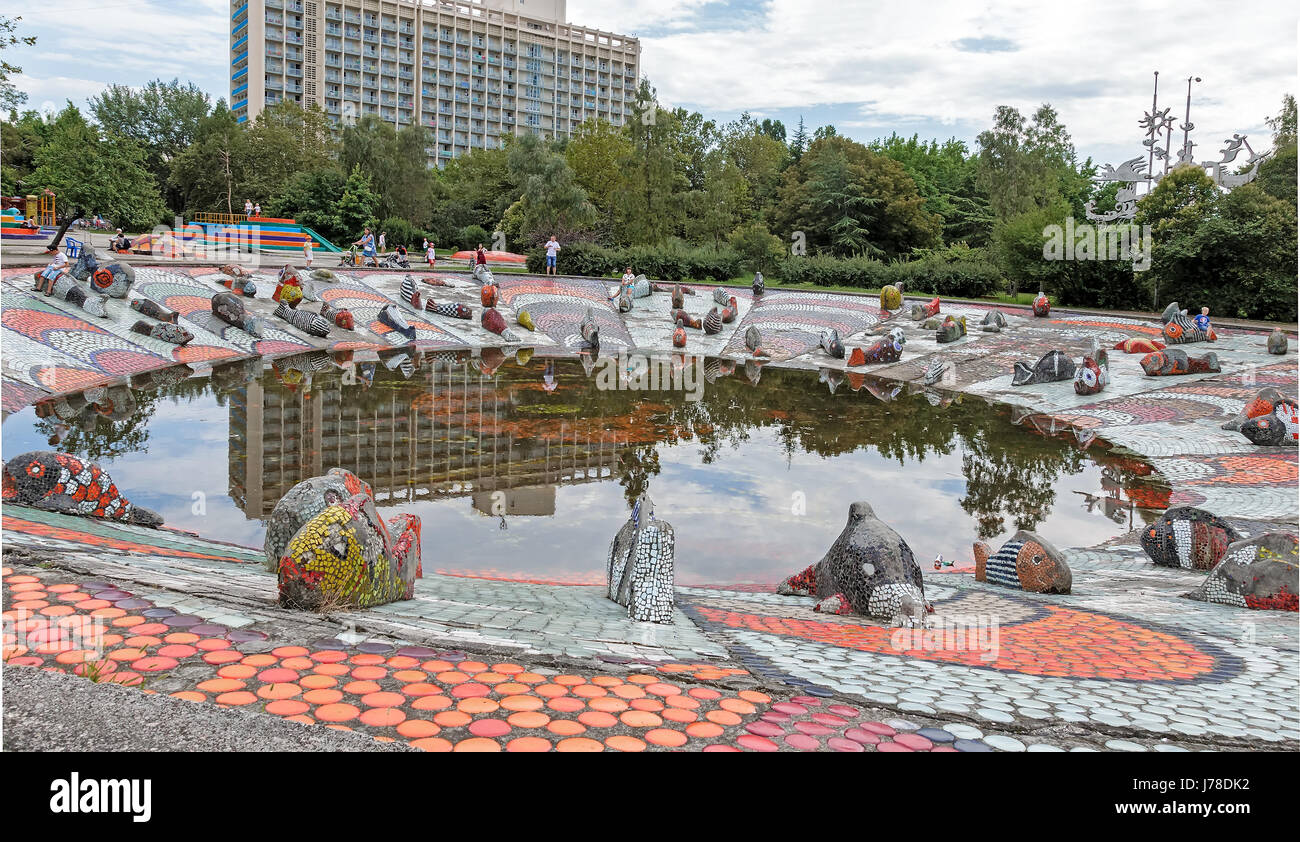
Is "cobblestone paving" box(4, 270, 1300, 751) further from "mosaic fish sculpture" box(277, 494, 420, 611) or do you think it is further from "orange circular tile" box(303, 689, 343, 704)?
"mosaic fish sculpture" box(277, 494, 420, 611)

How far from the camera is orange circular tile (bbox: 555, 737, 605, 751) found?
404cm

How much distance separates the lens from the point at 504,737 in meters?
4.12

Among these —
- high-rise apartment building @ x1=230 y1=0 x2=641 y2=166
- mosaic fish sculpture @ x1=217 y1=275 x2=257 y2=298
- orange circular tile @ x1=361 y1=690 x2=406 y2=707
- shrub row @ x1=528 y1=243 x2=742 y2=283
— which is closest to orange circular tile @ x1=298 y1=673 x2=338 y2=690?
orange circular tile @ x1=361 y1=690 x2=406 y2=707

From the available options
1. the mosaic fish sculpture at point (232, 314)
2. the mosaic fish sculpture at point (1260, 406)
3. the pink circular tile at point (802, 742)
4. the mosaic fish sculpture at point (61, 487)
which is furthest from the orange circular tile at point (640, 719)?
the mosaic fish sculpture at point (232, 314)

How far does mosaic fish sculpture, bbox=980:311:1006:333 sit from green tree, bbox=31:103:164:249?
34056 millimetres

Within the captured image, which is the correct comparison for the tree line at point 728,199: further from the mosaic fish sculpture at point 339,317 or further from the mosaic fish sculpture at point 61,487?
the mosaic fish sculpture at point 61,487

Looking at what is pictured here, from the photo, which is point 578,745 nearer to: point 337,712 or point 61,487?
point 337,712

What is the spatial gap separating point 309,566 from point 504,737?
247cm

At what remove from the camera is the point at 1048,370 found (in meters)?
23.5

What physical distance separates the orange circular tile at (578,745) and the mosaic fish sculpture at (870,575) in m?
4.29

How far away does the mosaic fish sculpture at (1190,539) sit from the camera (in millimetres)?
10188
